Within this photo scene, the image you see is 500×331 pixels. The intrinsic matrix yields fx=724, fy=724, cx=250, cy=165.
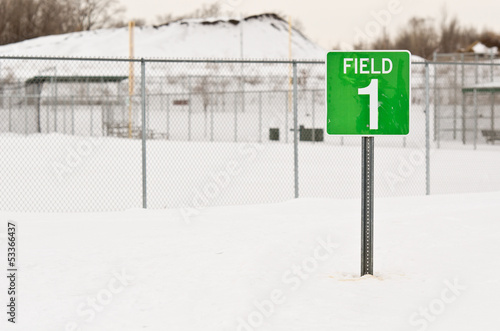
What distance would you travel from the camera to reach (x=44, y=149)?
23656mm

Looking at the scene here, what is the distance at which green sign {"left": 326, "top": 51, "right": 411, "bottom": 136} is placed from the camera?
6.09 m

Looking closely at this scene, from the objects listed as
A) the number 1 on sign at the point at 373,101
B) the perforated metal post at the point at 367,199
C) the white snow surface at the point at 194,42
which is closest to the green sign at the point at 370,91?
the number 1 on sign at the point at 373,101

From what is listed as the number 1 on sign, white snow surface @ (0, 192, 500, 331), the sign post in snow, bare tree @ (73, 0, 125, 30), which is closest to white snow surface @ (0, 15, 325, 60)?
bare tree @ (73, 0, 125, 30)

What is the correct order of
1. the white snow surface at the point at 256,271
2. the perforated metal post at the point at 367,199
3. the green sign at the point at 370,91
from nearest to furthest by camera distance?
the white snow surface at the point at 256,271 < the green sign at the point at 370,91 < the perforated metal post at the point at 367,199

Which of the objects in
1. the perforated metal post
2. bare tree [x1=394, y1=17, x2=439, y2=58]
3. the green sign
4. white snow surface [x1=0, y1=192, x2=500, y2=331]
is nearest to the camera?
white snow surface [x1=0, y1=192, x2=500, y2=331]

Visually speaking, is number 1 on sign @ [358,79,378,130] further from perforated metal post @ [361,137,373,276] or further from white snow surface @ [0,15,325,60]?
white snow surface @ [0,15,325,60]

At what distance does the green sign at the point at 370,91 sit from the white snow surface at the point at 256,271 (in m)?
1.34

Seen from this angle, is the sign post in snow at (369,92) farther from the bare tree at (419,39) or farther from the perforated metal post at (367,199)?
the bare tree at (419,39)

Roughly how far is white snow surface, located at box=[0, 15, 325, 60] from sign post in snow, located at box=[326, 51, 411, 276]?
2944 inches

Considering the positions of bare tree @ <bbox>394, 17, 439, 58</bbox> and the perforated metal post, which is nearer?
the perforated metal post

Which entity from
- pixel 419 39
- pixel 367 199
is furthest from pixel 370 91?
pixel 419 39

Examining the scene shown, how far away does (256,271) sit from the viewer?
6625mm

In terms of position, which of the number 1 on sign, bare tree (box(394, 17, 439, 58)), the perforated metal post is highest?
bare tree (box(394, 17, 439, 58))

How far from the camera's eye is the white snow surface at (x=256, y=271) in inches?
207
